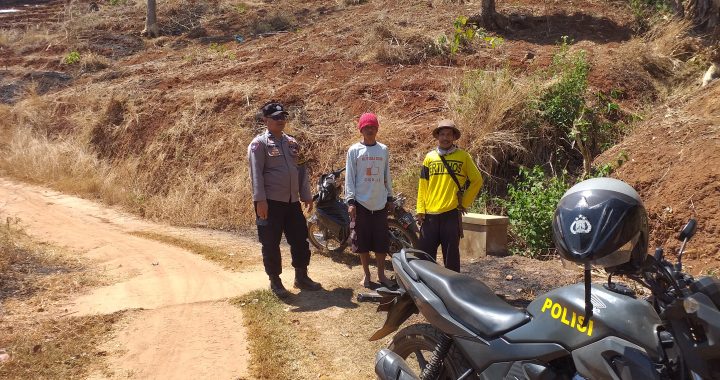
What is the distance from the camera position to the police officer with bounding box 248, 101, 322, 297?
5.72m

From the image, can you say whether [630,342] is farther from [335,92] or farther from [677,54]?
[335,92]

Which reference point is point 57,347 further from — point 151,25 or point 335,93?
point 151,25

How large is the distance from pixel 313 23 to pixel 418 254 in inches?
633

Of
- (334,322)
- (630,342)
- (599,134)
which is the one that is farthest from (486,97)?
→ (630,342)

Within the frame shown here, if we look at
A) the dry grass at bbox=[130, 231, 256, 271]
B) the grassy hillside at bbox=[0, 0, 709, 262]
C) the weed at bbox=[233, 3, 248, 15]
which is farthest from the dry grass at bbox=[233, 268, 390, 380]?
the weed at bbox=[233, 3, 248, 15]

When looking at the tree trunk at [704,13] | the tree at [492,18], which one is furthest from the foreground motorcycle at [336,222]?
the tree at [492,18]

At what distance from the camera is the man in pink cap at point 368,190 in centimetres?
589

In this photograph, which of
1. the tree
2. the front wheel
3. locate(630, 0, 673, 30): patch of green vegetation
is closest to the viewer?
the front wheel

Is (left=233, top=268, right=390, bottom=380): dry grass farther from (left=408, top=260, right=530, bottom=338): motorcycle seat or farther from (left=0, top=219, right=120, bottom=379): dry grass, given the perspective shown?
(left=408, top=260, right=530, bottom=338): motorcycle seat

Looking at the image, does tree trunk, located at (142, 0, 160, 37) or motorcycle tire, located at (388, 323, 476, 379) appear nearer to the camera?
motorcycle tire, located at (388, 323, 476, 379)

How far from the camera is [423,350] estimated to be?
341 cm

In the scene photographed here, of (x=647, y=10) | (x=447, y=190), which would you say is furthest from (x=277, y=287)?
(x=647, y=10)

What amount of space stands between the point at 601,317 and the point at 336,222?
5177mm

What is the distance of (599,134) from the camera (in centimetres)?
889
